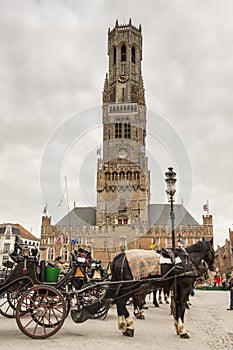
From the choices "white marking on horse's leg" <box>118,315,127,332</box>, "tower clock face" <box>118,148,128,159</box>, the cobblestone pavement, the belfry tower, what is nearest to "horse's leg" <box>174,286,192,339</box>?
the cobblestone pavement

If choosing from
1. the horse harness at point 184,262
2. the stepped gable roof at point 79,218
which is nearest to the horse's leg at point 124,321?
the horse harness at point 184,262

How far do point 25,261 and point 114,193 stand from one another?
2002 inches

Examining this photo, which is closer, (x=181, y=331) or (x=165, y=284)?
(x=181, y=331)

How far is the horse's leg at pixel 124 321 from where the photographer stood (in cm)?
810

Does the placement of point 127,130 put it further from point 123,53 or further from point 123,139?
point 123,53

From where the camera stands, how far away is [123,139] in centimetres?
6366

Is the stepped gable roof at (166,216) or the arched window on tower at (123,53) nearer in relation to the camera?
the stepped gable roof at (166,216)

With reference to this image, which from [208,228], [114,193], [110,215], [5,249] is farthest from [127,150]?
[5,249]

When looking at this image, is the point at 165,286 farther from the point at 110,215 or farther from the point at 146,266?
the point at 110,215

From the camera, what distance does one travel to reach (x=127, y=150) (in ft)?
206

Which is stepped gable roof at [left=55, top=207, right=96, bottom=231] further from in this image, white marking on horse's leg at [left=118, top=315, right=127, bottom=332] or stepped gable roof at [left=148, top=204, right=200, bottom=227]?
white marking on horse's leg at [left=118, top=315, right=127, bottom=332]

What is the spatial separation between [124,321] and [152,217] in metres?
53.1

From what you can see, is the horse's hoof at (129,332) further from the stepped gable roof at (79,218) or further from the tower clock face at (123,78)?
the tower clock face at (123,78)

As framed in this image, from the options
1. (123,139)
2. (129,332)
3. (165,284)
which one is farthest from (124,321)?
(123,139)
